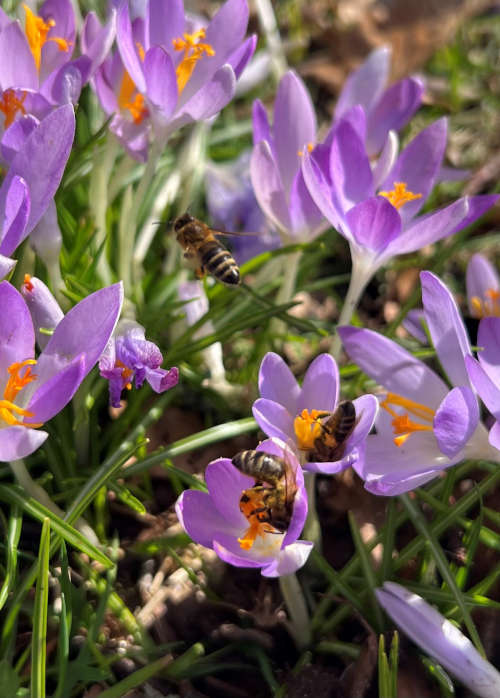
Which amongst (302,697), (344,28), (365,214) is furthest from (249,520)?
(344,28)

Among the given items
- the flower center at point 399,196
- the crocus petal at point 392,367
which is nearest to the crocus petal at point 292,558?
the crocus petal at point 392,367

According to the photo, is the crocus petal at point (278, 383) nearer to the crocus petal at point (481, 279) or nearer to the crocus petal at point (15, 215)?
the crocus petal at point (15, 215)

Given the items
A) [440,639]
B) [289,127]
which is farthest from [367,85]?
[440,639]

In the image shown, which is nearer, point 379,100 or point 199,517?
point 199,517

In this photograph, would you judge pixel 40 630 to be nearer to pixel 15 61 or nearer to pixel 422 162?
pixel 15 61

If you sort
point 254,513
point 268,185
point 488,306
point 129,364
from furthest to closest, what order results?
1. point 488,306
2. point 268,185
3. point 129,364
4. point 254,513

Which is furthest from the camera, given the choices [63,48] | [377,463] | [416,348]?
[416,348]

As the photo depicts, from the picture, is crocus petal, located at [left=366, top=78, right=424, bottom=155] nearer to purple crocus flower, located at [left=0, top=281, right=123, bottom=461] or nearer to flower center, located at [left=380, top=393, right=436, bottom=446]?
flower center, located at [left=380, top=393, right=436, bottom=446]

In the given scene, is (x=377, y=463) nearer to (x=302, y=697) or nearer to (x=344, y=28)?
(x=302, y=697)
